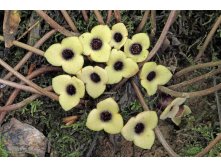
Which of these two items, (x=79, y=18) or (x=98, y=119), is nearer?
(x=98, y=119)

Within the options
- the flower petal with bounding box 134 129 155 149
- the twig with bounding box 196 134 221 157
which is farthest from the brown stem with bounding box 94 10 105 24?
the twig with bounding box 196 134 221 157

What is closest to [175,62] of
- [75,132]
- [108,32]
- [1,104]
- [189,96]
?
[189,96]

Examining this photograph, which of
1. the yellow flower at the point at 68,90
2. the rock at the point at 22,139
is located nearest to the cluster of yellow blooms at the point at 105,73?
the yellow flower at the point at 68,90

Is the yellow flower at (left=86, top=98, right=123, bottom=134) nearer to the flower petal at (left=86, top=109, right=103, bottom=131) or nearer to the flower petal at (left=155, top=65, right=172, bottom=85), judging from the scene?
the flower petal at (left=86, top=109, right=103, bottom=131)

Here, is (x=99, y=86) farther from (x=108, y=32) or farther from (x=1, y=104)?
(x=1, y=104)

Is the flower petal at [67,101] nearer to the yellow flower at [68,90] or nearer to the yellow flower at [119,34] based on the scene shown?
the yellow flower at [68,90]
